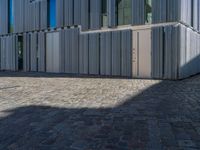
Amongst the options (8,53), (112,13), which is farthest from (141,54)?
(8,53)

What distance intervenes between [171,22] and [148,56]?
1977 millimetres

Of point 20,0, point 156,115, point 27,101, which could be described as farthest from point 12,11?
point 156,115

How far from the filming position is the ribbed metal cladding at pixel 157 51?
13664 millimetres

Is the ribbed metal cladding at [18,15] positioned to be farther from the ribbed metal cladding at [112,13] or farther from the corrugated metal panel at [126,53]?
the corrugated metal panel at [126,53]

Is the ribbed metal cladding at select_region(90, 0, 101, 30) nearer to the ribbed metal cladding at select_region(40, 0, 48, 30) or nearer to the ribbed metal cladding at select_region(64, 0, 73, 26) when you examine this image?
the ribbed metal cladding at select_region(64, 0, 73, 26)

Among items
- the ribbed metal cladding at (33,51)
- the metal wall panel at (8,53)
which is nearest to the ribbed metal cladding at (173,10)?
the ribbed metal cladding at (33,51)

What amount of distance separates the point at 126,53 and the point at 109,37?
60.0 inches

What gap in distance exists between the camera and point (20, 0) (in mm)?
22719

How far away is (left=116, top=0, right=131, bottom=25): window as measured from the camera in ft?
49.7

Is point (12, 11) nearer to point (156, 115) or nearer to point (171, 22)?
point (171, 22)

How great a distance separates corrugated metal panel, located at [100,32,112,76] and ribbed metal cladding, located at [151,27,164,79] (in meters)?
2.85

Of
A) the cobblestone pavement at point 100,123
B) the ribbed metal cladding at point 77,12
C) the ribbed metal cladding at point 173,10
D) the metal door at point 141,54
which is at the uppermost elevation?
the ribbed metal cladding at point 77,12

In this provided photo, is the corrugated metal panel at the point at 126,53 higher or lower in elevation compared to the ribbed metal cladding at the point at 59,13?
lower

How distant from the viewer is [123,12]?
15.4m
